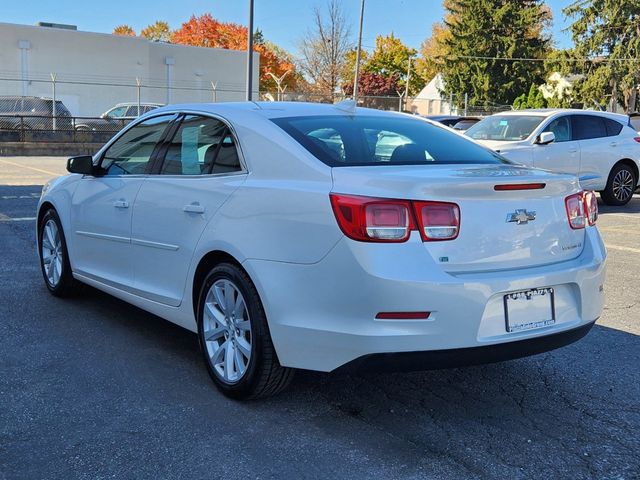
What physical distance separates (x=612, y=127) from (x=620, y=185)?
109 cm

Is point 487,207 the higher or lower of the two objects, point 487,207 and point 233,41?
the lower

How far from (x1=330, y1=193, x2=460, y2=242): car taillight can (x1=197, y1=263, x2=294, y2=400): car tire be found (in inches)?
27.2

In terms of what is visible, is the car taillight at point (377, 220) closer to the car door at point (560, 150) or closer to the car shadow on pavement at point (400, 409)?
the car shadow on pavement at point (400, 409)

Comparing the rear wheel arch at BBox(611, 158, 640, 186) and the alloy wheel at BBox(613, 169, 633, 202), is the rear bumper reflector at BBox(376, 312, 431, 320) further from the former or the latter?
the rear wheel arch at BBox(611, 158, 640, 186)

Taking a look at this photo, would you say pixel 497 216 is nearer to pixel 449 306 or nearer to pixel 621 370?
pixel 449 306

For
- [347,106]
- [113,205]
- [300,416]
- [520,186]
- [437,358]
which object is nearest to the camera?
[437,358]

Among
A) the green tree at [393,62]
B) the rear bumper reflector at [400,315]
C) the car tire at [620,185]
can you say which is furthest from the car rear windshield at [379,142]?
the green tree at [393,62]

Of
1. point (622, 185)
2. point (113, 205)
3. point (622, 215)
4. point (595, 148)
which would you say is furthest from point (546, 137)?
point (113, 205)

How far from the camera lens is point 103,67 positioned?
44.1m

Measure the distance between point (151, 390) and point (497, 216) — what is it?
209 centimetres

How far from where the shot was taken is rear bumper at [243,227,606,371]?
308cm

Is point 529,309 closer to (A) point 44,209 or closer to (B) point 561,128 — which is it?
(A) point 44,209

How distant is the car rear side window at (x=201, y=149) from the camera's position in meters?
4.04

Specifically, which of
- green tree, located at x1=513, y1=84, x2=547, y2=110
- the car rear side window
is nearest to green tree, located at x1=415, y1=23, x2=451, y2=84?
green tree, located at x1=513, y1=84, x2=547, y2=110
